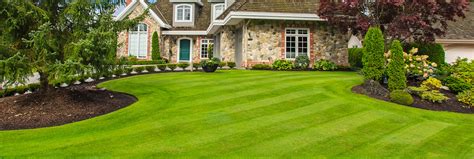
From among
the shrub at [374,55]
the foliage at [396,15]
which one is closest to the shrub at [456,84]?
the shrub at [374,55]

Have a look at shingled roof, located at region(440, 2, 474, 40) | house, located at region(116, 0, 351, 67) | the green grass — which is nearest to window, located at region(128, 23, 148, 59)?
house, located at region(116, 0, 351, 67)

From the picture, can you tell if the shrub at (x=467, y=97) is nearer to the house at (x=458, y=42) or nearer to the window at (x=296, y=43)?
the window at (x=296, y=43)

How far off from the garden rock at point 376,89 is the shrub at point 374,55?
206 mm

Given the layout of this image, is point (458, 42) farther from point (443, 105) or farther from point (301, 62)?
point (443, 105)

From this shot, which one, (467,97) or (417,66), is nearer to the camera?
(467,97)

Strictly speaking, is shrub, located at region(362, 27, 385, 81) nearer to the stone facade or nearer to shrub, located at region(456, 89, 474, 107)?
shrub, located at region(456, 89, 474, 107)

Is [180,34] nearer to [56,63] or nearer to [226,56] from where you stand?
[226,56]

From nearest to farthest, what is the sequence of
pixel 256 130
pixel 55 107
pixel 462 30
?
pixel 256 130, pixel 55 107, pixel 462 30

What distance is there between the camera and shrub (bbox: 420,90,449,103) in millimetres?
9445

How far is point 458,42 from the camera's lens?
19797 mm

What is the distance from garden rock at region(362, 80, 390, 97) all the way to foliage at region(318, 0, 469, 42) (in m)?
4.48

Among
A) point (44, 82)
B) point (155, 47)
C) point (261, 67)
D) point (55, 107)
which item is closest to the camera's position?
point (55, 107)

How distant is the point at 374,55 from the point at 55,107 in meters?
8.99

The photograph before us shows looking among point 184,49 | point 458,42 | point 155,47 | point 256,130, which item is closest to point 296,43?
A: point 458,42
